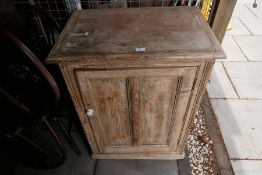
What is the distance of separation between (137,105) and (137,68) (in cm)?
29

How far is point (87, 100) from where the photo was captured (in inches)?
47.1

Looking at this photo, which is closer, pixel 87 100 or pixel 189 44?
pixel 189 44

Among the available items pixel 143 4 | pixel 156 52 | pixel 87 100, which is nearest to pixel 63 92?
pixel 87 100

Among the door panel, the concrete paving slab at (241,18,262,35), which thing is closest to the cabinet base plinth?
the door panel

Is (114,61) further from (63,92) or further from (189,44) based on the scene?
(63,92)

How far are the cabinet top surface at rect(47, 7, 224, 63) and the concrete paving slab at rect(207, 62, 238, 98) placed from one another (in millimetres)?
1159

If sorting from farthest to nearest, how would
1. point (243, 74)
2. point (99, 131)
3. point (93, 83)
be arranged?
point (243, 74) → point (99, 131) → point (93, 83)

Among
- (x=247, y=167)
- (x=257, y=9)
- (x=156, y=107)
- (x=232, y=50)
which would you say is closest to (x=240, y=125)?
(x=247, y=167)

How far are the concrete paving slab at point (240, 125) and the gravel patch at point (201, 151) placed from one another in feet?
0.51

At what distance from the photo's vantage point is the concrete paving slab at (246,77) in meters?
2.21

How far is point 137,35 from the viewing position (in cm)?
112

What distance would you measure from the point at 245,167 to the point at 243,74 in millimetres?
1157

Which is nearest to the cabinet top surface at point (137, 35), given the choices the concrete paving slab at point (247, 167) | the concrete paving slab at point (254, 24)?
the concrete paving slab at point (247, 167)

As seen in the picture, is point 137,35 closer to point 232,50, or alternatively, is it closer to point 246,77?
point 246,77
